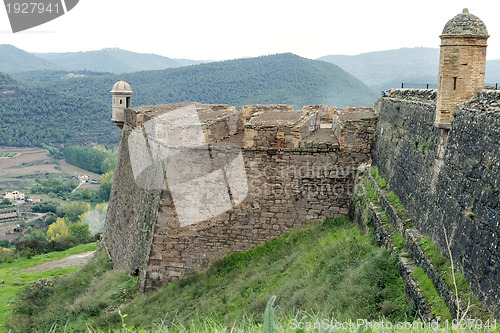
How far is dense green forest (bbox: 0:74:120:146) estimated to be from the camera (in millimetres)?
89062

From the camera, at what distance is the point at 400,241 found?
862cm

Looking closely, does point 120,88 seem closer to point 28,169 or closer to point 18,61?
point 28,169

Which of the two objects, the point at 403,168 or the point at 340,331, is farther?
the point at 403,168

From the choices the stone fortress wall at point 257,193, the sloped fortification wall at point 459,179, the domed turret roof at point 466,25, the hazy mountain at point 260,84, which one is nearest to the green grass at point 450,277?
the sloped fortification wall at point 459,179

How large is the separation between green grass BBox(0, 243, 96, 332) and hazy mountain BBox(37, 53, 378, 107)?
37506 millimetres

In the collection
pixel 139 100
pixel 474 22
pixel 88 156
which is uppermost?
pixel 474 22

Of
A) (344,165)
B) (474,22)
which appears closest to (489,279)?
(474,22)

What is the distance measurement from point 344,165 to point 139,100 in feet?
240

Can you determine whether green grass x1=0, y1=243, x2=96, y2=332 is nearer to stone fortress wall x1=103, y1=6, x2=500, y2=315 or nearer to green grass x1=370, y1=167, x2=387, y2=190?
stone fortress wall x1=103, y1=6, x2=500, y2=315

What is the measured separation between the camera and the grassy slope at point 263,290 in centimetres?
773

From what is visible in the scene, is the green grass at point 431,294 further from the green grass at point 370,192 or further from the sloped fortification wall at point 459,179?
the green grass at point 370,192

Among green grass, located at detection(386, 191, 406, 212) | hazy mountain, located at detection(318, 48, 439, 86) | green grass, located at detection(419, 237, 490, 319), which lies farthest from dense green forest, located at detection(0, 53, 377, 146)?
green grass, located at detection(419, 237, 490, 319)

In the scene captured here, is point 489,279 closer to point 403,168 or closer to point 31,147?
point 403,168

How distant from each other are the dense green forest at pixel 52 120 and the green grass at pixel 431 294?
8486cm
